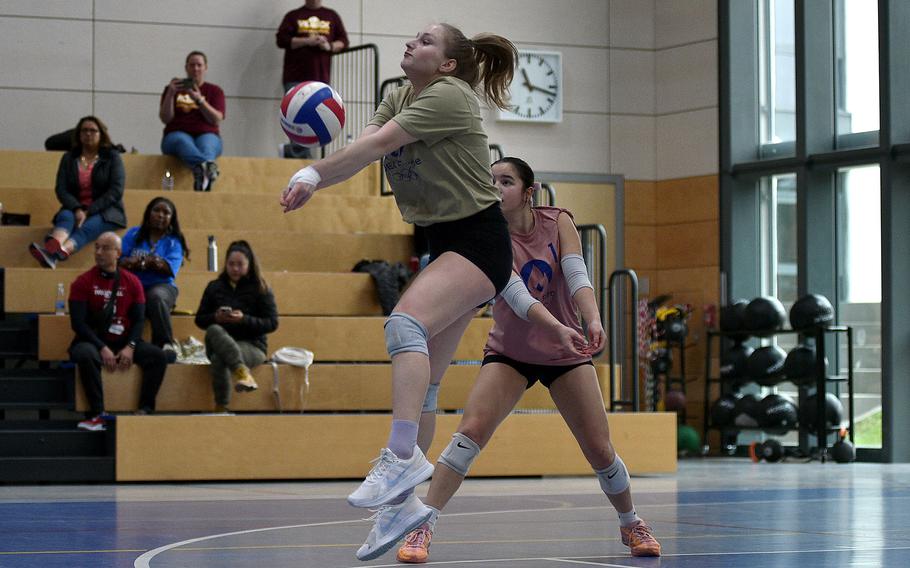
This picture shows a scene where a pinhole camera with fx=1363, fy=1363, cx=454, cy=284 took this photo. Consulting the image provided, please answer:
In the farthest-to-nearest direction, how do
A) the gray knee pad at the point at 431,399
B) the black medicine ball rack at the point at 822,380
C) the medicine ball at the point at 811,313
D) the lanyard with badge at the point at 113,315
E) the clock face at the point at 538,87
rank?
the clock face at the point at 538,87 < the medicine ball at the point at 811,313 < the black medicine ball rack at the point at 822,380 < the lanyard with badge at the point at 113,315 < the gray knee pad at the point at 431,399

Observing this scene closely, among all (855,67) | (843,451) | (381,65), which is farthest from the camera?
(381,65)

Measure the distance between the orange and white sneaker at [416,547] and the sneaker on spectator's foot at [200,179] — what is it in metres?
8.40

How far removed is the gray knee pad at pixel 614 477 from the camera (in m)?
4.53

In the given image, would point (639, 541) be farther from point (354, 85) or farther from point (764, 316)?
point (354, 85)

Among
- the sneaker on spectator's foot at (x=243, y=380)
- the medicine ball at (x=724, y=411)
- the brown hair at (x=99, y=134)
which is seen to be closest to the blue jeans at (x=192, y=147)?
the brown hair at (x=99, y=134)

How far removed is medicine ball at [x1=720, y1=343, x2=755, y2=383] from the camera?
13328 mm

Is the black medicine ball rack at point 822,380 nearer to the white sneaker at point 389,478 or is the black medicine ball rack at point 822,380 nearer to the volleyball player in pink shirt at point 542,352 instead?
the volleyball player in pink shirt at point 542,352

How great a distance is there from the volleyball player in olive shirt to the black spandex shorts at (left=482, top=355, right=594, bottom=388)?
1.46 ft

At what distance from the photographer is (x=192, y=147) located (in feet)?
40.0

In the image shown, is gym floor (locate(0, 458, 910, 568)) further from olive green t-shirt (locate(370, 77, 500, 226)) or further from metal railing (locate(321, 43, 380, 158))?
metal railing (locate(321, 43, 380, 158))

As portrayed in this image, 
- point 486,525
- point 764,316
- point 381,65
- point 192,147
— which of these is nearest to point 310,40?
point 381,65

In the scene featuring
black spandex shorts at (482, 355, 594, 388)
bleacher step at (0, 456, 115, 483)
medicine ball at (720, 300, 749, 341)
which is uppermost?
medicine ball at (720, 300, 749, 341)

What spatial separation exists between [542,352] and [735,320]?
919cm

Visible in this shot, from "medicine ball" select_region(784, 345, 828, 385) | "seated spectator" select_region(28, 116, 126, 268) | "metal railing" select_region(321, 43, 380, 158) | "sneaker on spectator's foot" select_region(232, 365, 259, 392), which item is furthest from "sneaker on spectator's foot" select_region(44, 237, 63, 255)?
"medicine ball" select_region(784, 345, 828, 385)
